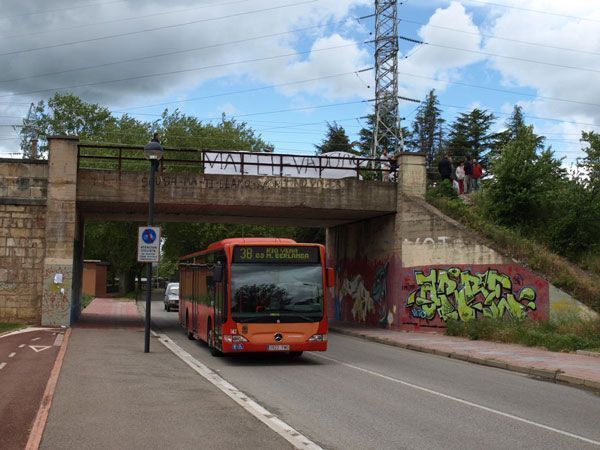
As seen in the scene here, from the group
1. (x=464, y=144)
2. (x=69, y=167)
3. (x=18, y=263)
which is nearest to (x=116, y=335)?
(x=18, y=263)

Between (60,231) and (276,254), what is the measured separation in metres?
11.9

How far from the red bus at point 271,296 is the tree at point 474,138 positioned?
5514cm

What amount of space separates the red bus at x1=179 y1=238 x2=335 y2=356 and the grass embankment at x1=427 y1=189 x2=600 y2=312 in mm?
11440

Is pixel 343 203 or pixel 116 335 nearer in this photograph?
pixel 116 335

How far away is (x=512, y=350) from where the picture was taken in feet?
59.3

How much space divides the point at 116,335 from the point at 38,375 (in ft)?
32.6

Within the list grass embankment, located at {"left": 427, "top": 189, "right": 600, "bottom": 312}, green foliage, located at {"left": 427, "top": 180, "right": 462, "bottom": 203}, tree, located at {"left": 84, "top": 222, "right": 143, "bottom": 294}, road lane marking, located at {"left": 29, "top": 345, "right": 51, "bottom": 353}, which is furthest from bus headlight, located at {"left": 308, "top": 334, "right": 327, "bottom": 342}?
tree, located at {"left": 84, "top": 222, "right": 143, "bottom": 294}

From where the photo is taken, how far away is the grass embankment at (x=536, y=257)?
22938 millimetres

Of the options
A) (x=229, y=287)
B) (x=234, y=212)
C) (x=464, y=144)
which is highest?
(x=464, y=144)

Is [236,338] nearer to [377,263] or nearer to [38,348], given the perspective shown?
[38,348]

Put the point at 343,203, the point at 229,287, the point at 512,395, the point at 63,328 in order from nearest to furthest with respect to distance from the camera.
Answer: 1. the point at 512,395
2. the point at 229,287
3. the point at 63,328
4. the point at 343,203

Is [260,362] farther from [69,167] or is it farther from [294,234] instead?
[294,234]

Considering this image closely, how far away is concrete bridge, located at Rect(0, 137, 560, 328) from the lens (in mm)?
23812

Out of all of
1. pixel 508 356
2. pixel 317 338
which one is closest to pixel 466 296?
pixel 508 356
